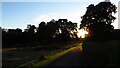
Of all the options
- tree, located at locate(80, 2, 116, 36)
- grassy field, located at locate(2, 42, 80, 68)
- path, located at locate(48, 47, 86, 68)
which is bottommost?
grassy field, located at locate(2, 42, 80, 68)

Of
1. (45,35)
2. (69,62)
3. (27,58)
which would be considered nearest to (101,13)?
(27,58)

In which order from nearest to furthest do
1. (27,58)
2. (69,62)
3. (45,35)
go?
(69,62), (27,58), (45,35)

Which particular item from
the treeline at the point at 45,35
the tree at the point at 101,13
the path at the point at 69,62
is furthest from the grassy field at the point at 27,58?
the treeline at the point at 45,35

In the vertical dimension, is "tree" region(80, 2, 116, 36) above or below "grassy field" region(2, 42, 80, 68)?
above

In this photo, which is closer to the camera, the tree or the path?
the path

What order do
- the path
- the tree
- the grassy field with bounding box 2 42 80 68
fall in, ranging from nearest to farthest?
the path, the grassy field with bounding box 2 42 80 68, the tree

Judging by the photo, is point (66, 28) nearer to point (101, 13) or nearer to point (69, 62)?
point (101, 13)

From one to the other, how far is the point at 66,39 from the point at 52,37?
8382mm

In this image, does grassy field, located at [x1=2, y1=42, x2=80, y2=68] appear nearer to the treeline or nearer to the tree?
the tree

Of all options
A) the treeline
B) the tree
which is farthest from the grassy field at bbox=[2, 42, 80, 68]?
the treeline

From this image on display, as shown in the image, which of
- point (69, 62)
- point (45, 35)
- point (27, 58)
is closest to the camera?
point (69, 62)

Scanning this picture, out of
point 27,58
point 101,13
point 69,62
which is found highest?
point 101,13

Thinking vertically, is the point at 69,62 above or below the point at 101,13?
below

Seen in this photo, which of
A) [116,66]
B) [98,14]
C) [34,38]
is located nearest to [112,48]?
[116,66]
